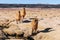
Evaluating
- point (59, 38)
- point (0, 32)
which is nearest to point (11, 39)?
point (0, 32)

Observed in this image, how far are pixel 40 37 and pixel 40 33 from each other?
132 cm

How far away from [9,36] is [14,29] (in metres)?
1.65

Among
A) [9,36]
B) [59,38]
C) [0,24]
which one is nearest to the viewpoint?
[59,38]

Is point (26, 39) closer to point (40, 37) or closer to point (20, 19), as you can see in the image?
point (40, 37)

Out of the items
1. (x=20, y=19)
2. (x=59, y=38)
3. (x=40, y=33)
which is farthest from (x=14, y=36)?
(x=20, y=19)

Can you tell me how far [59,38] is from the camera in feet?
70.5

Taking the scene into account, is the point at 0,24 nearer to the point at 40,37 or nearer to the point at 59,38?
the point at 40,37

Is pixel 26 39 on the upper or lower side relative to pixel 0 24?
upper

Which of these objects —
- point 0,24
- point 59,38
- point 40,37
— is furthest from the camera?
point 0,24

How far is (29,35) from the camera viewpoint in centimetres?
2461

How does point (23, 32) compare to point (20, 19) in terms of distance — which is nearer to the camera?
point (23, 32)

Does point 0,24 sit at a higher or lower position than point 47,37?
lower

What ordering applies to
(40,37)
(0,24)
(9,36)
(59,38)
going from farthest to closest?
(0,24), (9,36), (40,37), (59,38)

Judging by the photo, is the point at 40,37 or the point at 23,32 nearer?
the point at 40,37
